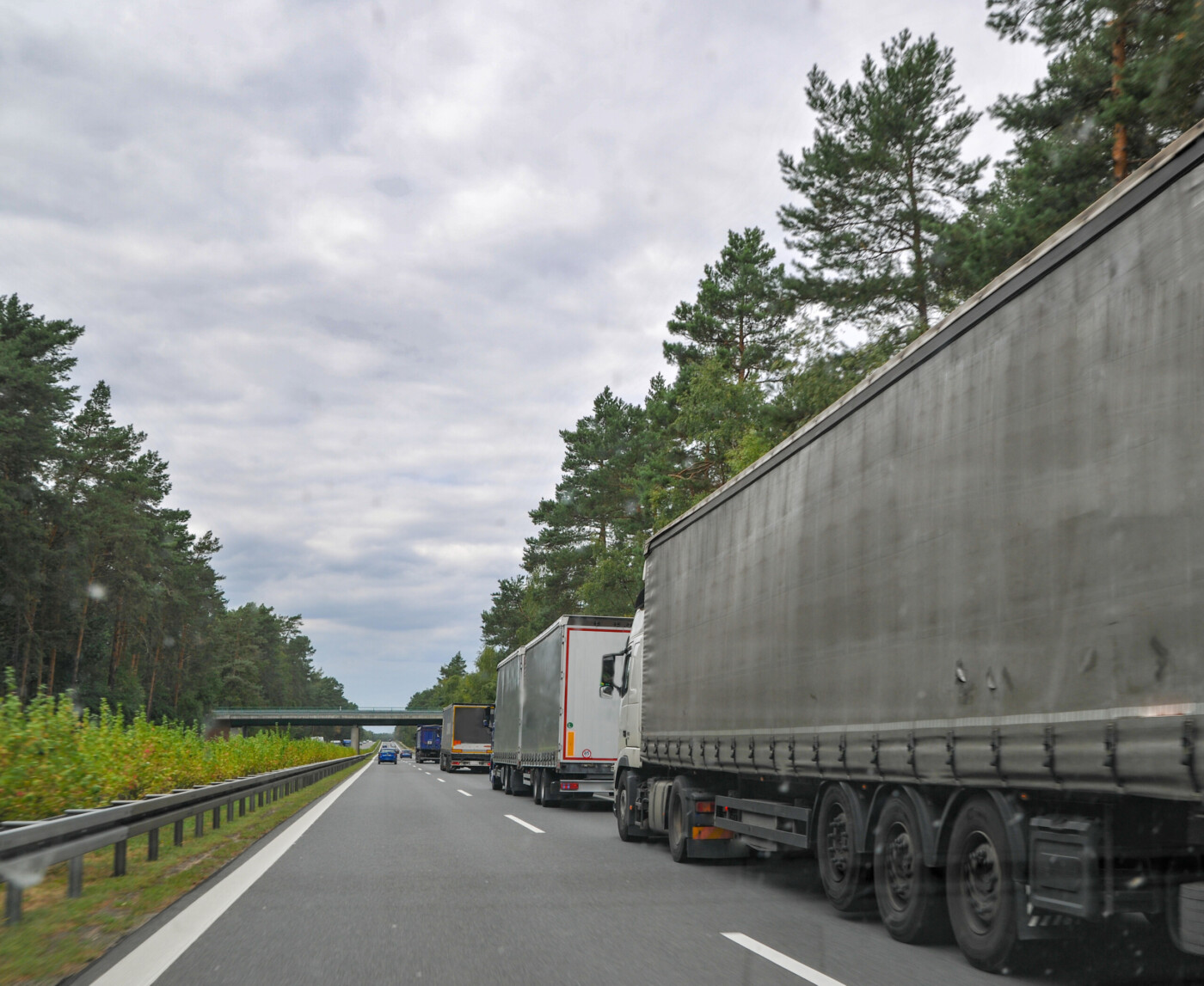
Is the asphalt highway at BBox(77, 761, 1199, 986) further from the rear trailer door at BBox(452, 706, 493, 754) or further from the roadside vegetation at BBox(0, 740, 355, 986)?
the rear trailer door at BBox(452, 706, 493, 754)

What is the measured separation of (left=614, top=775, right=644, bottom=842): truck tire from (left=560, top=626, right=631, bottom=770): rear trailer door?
19.6 feet

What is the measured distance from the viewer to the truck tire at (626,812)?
47.5 ft

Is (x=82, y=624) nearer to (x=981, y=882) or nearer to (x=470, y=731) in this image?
(x=470, y=731)

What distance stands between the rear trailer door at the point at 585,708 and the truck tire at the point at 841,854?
1268cm

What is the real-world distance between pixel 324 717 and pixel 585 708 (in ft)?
322

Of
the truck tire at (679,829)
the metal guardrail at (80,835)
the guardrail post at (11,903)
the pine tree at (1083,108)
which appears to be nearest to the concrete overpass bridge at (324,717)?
the pine tree at (1083,108)

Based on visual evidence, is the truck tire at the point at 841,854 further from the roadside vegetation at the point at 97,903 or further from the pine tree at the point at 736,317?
the pine tree at the point at 736,317

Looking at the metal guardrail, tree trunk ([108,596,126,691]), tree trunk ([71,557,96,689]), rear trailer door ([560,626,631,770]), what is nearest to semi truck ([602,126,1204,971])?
the metal guardrail

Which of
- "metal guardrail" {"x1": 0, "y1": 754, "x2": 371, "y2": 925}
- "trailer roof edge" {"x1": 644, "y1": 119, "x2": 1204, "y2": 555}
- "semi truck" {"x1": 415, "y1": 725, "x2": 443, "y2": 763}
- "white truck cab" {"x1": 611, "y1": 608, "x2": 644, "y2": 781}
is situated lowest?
"semi truck" {"x1": 415, "y1": 725, "x2": 443, "y2": 763}

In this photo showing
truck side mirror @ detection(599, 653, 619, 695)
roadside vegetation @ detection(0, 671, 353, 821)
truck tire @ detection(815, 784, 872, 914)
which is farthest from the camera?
truck side mirror @ detection(599, 653, 619, 695)

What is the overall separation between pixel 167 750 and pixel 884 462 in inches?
418

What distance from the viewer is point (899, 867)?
7.29 metres

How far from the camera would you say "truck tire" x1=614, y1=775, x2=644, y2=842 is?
1449 cm

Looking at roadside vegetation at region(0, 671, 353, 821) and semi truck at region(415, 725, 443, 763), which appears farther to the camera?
semi truck at region(415, 725, 443, 763)
